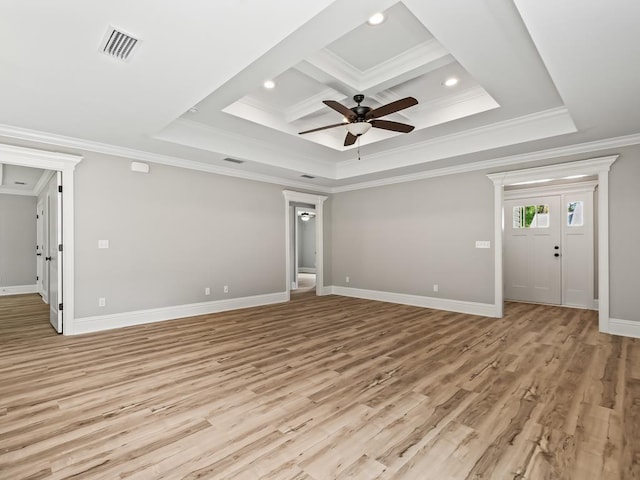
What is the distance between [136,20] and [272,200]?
4586mm

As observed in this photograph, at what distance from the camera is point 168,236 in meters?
5.13

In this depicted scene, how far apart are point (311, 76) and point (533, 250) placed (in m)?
5.80

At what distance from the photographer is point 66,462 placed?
176cm

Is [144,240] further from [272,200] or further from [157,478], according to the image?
[157,478]

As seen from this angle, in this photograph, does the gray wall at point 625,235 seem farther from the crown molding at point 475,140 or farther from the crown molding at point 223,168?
the crown molding at point 475,140

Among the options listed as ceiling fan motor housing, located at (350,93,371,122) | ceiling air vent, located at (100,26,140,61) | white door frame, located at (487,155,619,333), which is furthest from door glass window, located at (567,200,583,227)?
ceiling air vent, located at (100,26,140,61)

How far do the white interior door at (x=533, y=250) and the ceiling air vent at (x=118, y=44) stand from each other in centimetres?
711

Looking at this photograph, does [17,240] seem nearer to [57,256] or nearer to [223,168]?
[57,256]

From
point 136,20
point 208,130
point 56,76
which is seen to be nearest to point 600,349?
point 136,20

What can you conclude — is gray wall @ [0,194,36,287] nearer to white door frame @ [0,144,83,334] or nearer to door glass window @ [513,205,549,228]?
A: white door frame @ [0,144,83,334]

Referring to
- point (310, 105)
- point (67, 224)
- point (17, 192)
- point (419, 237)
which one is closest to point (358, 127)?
point (310, 105)

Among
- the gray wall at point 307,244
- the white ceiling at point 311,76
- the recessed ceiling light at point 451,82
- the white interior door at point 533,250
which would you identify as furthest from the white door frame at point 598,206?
the gray wall at point 307,244

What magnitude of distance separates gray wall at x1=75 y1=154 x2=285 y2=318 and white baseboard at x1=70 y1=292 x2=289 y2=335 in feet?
0.28

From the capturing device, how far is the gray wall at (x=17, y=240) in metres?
7.66
